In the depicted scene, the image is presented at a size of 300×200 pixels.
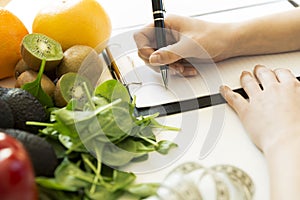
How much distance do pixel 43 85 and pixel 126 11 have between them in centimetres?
37

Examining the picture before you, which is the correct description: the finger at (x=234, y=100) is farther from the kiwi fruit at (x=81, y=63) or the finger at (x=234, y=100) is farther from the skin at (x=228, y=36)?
the kiwi fruit at (x=81, y=63)

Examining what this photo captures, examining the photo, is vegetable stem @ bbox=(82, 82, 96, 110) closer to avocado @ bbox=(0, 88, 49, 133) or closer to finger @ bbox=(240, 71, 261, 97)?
avocado @ bbox=(0, 88, 49, 133)

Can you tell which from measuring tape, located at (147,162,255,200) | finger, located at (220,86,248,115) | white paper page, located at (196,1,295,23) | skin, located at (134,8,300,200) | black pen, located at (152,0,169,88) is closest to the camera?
measuring tape, located at (147,162,255,200)

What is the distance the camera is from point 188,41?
2.54 ft

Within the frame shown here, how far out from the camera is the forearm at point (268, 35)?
801 mm

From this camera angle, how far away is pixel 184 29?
804 millimetres

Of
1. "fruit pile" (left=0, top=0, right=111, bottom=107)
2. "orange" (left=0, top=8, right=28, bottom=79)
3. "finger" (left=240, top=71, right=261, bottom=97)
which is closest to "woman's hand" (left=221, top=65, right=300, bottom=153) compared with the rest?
"finger" (left=240, top=71, right=261, bottom=97)

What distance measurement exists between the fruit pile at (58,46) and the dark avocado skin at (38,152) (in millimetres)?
149

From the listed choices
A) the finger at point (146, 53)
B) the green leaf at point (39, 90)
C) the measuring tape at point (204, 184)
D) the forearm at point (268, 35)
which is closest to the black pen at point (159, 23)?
the finger at point (146, 53)

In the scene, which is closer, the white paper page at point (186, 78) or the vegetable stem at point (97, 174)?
the vegetable stem at point (97, 174)

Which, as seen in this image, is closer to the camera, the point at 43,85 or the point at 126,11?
the point at 43,85

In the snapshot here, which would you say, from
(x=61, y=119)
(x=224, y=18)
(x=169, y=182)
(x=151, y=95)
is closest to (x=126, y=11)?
(x=224, y=18)

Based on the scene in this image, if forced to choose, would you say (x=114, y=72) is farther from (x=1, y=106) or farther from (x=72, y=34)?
(x=1, y=106)

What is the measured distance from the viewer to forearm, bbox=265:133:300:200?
0.53 m
